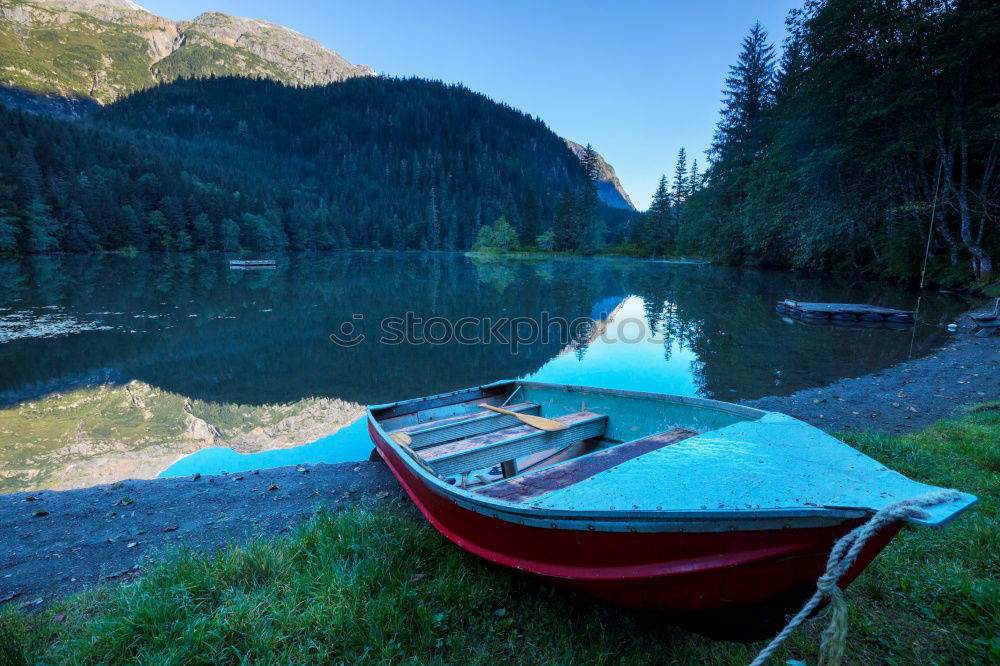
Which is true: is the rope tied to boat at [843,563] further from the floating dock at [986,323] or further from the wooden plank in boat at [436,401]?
the floating dock at [986,323]

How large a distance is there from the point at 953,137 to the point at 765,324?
11998mm

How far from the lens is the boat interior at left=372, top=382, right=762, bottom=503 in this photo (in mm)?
3557

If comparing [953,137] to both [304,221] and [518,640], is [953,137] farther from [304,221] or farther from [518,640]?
[304,221]

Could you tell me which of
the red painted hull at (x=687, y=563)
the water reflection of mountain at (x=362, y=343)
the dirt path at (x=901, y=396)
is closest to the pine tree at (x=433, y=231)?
the water reflection of mountain at (x=362, y=343)

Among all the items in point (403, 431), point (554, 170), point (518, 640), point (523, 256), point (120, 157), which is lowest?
point (518, 640)

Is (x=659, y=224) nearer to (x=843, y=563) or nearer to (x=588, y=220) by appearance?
(x=588, y=220)

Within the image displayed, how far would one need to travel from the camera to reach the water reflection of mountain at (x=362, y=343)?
32.5 feet

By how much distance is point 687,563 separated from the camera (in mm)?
2127

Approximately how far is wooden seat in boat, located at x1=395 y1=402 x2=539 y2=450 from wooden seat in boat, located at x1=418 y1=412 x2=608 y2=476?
0.15 m

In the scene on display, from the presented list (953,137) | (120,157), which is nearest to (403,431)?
(953,137)

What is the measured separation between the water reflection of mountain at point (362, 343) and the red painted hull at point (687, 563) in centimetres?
684

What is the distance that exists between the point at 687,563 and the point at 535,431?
253 centimetres

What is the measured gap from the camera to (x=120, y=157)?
72.2 metres

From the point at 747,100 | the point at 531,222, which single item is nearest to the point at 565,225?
the point at 531,222
